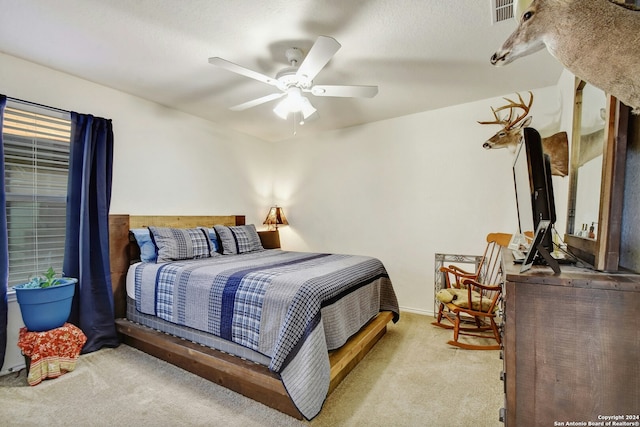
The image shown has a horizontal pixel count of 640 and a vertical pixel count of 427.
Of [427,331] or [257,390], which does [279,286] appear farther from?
[427,331]

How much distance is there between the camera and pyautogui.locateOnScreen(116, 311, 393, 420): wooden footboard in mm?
1772

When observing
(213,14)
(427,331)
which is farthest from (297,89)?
(427,331)

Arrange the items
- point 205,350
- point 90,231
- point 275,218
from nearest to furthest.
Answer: point 205,350
point 90,231
point 275,218

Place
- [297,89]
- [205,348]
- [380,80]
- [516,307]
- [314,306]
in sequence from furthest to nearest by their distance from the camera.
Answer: [380,80] → [297,89] → [205,348] → [314,306] → [516,307]

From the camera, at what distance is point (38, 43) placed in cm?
215

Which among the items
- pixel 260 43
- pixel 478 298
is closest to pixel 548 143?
pixel 478 298

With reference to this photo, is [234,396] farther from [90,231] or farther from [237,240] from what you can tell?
[90,231]

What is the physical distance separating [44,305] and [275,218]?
2870mm

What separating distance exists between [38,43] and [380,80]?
2.73 m

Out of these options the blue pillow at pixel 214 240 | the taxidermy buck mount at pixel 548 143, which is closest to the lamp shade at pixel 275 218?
the blue pillow at pixel 214 240

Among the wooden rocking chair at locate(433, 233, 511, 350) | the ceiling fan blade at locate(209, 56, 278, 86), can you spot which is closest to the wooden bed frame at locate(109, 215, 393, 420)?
the wooden rocking chair at locate(433, 233, 511, 350)

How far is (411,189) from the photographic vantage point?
3670mm

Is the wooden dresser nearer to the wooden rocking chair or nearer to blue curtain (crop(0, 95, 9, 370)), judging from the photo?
the wooden rocking chair

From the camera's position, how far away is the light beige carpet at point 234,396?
1.70 metres
